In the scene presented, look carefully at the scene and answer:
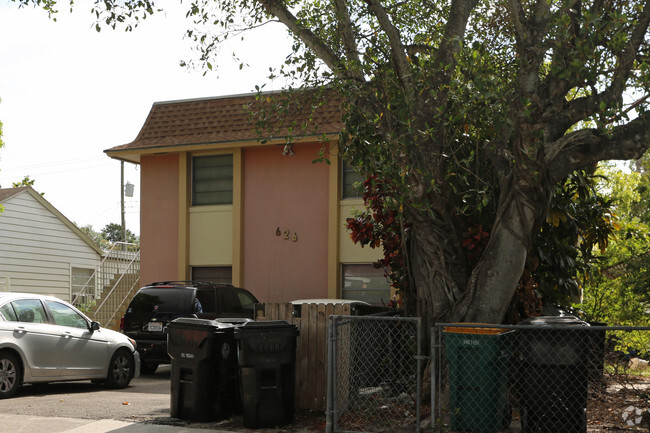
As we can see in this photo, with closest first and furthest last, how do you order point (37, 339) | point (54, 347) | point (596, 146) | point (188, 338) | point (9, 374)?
point (596, 146) < point (188, 338) < point (9, 374) < point (37, 339) < point (54, 347)

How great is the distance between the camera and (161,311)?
14867 mm

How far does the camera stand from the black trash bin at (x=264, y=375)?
9164mm

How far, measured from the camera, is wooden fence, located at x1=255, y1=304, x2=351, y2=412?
396 inches

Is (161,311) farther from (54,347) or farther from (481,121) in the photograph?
(481,121)

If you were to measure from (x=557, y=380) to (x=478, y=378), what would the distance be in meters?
0.82

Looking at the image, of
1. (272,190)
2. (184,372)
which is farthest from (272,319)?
(272,190)

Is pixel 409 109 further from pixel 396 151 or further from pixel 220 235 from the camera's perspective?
pixel 220 235

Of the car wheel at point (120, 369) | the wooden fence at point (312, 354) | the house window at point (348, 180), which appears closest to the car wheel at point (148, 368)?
the car wheel at point (120, 369)

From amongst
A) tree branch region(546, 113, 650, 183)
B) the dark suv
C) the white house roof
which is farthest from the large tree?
the white house roof

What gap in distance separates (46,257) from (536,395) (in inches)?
895

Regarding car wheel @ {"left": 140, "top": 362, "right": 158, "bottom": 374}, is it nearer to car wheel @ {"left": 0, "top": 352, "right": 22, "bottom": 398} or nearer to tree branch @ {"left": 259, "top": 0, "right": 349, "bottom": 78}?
car wheel @ {"left": 0, "top": 352, "right": 22, "bottom": 398}

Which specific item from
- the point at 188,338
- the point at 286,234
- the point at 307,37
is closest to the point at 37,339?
the point at 188,338

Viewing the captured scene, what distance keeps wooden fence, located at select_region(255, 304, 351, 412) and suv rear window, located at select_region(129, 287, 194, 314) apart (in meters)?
5.02

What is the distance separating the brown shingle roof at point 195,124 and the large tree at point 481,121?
9067mm
